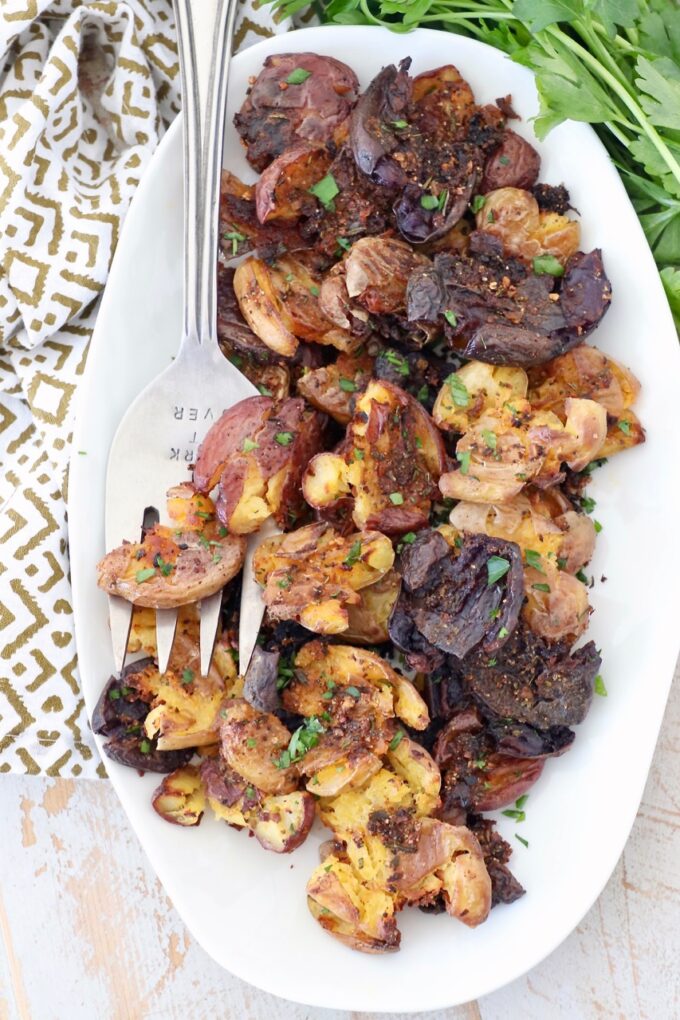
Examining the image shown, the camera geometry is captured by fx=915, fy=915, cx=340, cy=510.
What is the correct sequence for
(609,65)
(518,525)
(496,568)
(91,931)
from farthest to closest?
(91,931) < (609,65) < (518,525) < (496,568)

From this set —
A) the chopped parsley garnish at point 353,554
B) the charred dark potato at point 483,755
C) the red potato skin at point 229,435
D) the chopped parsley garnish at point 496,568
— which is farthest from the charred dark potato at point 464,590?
the red potato skin at point 229,435

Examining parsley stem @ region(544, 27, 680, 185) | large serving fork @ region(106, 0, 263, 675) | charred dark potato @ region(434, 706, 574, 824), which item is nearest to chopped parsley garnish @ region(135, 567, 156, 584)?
large serving fork @ region(106, 0, 263, 675)

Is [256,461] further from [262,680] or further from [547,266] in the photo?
[547,266]

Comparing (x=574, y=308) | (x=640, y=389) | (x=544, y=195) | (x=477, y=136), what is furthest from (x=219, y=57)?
(x=640, y=389)

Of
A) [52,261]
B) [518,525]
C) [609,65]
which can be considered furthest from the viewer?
[52,261]

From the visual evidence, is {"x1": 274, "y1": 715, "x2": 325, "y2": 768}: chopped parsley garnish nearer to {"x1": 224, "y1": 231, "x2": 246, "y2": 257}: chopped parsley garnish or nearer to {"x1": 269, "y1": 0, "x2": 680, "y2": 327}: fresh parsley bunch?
{"x1": 224, "y1": 231, "x2": 246, "y2": 257}: chopped parsley garnish

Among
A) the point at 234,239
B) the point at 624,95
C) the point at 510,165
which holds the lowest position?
the point at 234,239

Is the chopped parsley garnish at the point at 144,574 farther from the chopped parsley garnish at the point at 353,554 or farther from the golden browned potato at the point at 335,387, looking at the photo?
the golden browned potato at the point at 335,387

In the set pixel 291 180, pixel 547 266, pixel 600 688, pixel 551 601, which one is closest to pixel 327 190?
pixel 291 180
